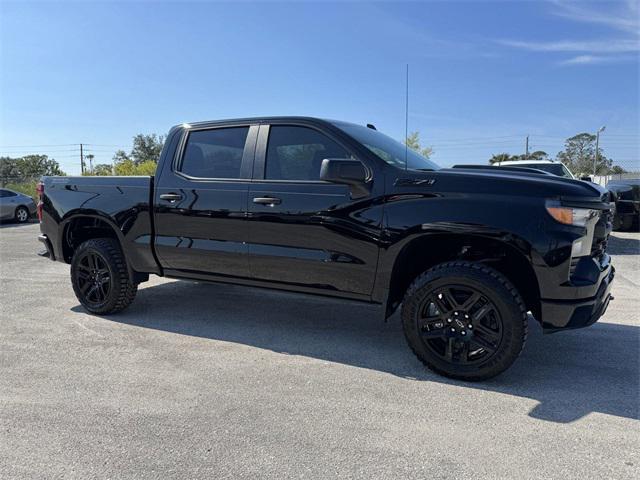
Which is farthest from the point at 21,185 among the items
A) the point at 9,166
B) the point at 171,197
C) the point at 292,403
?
the point at 9,166

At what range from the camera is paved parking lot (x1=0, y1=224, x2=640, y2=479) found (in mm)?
2461

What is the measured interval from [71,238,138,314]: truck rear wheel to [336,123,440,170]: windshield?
8.62ft

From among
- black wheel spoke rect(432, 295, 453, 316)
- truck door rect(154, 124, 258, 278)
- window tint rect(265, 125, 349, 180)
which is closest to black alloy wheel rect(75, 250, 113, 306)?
truck door rect(154, 124, 258, 278)

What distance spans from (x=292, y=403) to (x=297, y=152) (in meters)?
2.06

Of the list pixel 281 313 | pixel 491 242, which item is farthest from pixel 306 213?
pixel 281 313

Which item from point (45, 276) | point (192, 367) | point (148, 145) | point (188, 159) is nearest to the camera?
point (192, 367)

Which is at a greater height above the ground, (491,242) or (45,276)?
(491,242)

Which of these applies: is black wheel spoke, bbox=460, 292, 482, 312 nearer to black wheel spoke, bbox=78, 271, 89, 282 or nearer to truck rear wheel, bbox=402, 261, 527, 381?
truck rear wheel, bbox=402, 261, 527, 381

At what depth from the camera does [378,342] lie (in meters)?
4.30

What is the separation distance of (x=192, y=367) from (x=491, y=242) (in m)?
2.41

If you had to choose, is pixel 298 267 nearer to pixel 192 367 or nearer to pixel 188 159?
pixel 192 367

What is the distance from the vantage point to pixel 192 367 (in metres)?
3.72

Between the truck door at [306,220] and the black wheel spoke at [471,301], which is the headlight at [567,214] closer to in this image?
the black wheel spoke at [471,301]

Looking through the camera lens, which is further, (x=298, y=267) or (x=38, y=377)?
(x=298, y=267)
